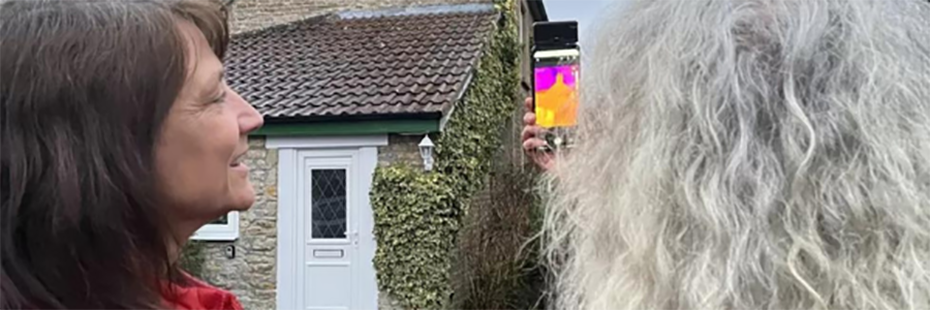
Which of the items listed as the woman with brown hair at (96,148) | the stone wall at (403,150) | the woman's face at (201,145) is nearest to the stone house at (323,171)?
the stone wall at (403,150)

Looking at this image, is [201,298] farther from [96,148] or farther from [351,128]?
[351,128]

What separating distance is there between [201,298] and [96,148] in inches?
16.7

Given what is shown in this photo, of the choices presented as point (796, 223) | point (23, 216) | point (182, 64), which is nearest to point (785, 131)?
point (796, 223)

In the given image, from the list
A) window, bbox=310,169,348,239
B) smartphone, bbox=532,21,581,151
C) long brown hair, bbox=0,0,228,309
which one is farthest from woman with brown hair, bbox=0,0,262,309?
window, bbox=310,169,348,239

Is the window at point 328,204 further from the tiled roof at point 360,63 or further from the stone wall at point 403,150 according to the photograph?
the tiled roof at point 360,63

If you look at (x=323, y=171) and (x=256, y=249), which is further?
(x=256, y=249)

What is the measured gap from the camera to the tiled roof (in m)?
8.24

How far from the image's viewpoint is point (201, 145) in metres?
1.14

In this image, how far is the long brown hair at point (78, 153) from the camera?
98 cm

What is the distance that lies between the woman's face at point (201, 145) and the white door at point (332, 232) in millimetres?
6921

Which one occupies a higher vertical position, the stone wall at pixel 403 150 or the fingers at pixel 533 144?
the fingers at pixel 533 144

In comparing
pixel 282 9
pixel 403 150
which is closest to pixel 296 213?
pixel 403 150

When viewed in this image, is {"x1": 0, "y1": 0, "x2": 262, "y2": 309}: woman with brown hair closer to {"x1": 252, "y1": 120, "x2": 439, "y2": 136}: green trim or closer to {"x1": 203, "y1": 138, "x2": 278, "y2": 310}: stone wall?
{"x1": 252, "y1": 120, "x2": 439, "y2": 136}: green trim

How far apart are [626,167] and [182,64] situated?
0.64 meters
